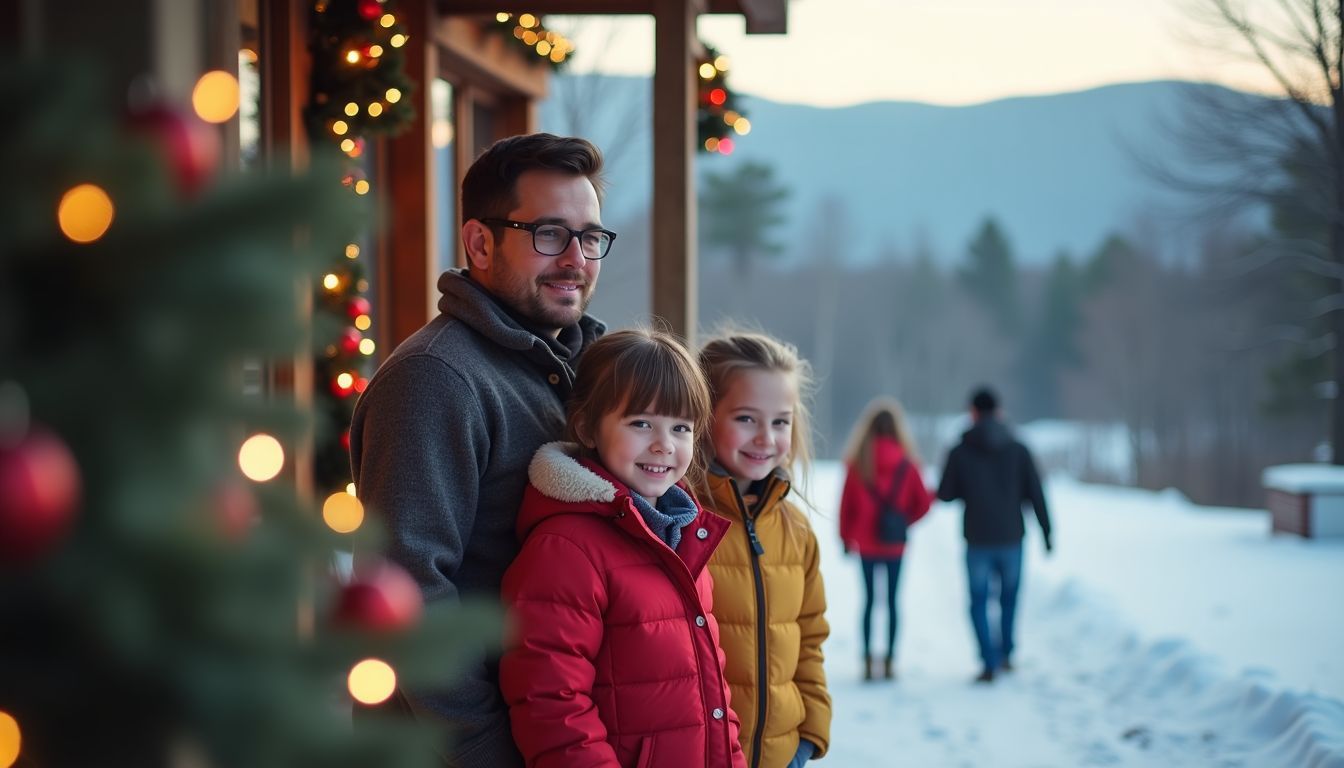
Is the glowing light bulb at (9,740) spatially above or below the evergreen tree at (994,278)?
below

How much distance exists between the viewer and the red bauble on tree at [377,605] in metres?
0.93

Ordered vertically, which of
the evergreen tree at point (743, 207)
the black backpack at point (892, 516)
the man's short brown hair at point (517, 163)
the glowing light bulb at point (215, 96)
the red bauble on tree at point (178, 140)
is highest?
the evergreen tree at point (743, 207)

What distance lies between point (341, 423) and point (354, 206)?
4586 mm

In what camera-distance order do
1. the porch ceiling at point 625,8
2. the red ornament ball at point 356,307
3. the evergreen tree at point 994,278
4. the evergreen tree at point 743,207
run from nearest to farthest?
1. the red ornament ball at point 356,307
2. the porch ceiling at point 625,8
3. the evergreen tree at point 743,207
4. the evergreen tree at point 994,278

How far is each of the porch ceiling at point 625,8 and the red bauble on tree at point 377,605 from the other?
4890mm

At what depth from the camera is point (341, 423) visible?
5.29 meters

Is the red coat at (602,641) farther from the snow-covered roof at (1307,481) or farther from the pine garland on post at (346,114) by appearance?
the snow-covered roof at (1307,481)

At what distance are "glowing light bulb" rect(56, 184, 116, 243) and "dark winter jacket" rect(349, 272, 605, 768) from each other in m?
1.22

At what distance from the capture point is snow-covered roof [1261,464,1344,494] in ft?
36.0

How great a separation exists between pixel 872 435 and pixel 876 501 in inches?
15.9

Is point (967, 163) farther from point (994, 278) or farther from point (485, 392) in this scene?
point (485, 392)

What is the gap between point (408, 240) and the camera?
6402 mm

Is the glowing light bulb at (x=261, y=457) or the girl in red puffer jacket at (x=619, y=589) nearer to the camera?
the glowing light bulb at (x=261, y=457)

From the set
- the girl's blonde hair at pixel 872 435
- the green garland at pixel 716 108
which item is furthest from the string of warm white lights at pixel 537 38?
the girl's blonde hair at pixel 872 435
